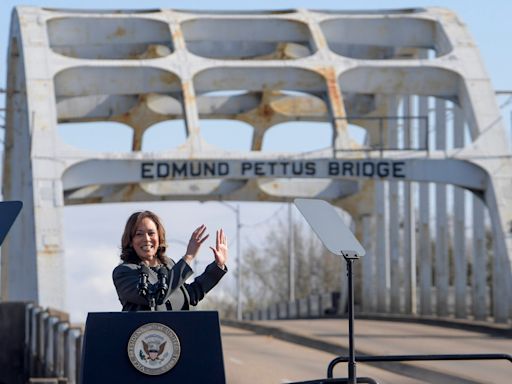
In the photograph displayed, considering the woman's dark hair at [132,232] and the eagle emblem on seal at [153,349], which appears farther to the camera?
the woman's dark hair at [132,232]

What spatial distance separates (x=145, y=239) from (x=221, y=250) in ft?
1.32

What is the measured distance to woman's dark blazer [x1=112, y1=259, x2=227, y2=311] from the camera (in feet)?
27.0

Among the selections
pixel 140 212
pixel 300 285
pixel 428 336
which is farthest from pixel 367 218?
pixel 300 285

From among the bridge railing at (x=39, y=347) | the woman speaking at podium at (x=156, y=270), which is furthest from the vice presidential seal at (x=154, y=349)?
the bridge railing at (x=39, y=347)

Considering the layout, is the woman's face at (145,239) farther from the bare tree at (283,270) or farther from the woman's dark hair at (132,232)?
the bare tree at (283,270)

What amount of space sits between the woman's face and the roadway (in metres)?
12.6

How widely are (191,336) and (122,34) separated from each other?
133ft

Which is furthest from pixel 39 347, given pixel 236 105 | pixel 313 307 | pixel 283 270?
pixel 283 270

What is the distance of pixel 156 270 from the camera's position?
843 cm

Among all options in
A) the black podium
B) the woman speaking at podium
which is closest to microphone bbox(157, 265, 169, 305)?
the woman speaking at podium

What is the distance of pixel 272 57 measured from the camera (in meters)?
52.2

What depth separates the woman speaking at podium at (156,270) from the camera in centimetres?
821

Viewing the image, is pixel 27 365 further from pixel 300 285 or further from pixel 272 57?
pixel 300 285

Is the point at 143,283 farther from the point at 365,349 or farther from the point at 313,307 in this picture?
the point at 313,307
